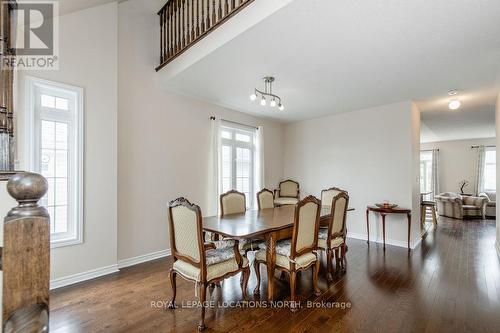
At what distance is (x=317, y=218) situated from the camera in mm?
2629

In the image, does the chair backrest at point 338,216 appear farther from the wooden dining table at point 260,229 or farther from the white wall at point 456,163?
the white wall at point 456,163

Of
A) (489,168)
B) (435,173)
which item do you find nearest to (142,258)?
(435,173)

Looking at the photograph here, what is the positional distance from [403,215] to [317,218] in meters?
2.76

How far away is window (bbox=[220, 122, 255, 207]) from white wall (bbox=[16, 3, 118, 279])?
2.00 metres

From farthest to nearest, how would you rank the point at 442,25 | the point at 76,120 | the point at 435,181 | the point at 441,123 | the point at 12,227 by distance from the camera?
1. the point at 435,181
2. the point at 441,123
3. the point at 76,120
4. the point at 442,25
5. the point at 12,227

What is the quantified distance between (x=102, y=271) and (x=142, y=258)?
60cm

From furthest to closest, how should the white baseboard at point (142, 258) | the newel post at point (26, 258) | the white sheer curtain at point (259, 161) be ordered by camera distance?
the white sheer curtain at point (259, 161) → the white baseboard at point (142, 258) → the newel post at point (26, 258)

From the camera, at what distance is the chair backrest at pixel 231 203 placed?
3420 millimetres

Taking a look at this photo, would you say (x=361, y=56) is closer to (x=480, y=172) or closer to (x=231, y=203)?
(x=231, y=203)

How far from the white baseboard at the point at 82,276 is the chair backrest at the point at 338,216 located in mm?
2822

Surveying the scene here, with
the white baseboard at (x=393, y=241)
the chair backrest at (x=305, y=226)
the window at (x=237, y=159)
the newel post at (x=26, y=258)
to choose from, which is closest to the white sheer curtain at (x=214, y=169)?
the window at (x=237, y=159)

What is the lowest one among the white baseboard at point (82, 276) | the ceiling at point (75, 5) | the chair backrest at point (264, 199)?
the white baseboard at point (82, 276)

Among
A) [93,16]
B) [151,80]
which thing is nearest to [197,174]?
[151,80]

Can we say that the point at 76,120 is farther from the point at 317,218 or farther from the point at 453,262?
the point at 453,262
